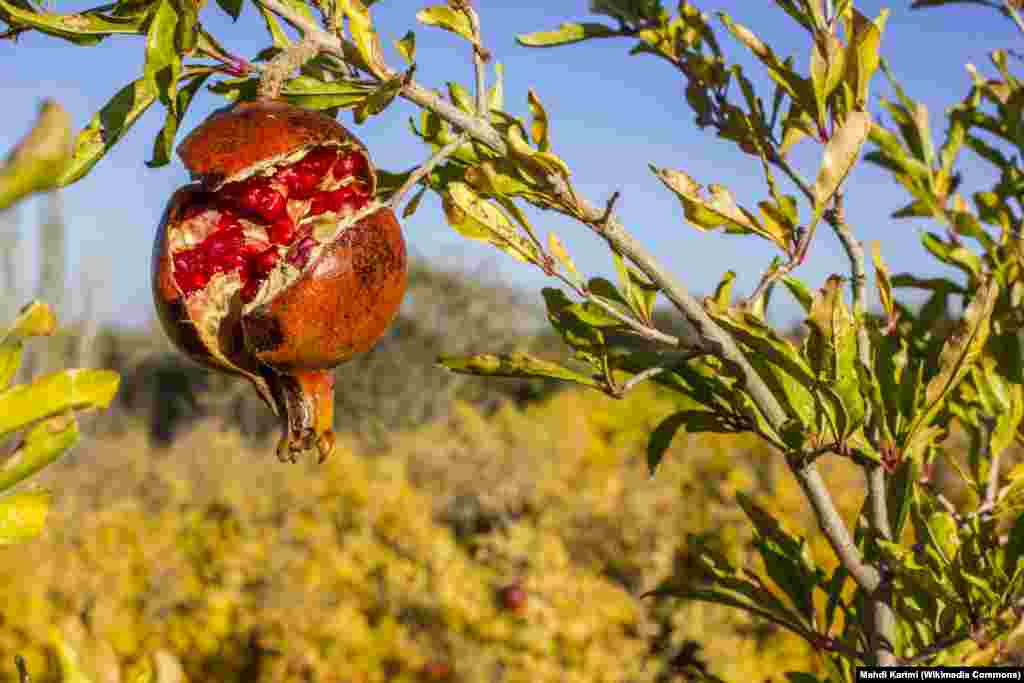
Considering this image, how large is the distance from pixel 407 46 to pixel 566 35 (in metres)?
0.32

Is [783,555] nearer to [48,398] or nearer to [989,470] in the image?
[989,470]

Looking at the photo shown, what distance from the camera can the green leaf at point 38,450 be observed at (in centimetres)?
49

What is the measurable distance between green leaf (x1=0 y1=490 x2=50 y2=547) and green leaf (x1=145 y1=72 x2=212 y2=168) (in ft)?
1.06

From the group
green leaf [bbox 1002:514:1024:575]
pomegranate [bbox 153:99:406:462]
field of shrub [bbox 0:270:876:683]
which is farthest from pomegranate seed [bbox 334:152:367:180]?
green leaf [bbox 1002:514:1024:575]

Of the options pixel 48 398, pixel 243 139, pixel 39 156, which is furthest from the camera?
pixel 243 139

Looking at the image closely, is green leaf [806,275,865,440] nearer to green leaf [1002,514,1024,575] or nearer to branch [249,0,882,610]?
branch [249,0,882,610]

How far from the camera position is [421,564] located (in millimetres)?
3703

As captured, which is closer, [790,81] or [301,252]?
[301,252]

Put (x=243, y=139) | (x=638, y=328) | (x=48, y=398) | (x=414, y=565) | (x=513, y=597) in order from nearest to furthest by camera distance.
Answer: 1. (x=48, y=398)
2. (x=243, y=139)
3. (x=638, y=328)
4. (x=513, y=597)
5. (x=414, y=565)

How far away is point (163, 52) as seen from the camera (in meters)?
0.66

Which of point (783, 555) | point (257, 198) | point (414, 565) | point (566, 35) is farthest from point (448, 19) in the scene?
point (414, 565)

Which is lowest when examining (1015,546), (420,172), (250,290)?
(1015,546)

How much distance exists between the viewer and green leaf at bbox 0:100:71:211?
1.06ft

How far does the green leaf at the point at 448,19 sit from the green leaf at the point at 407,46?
0.03m
